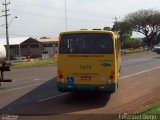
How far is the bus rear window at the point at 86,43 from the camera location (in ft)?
50.3

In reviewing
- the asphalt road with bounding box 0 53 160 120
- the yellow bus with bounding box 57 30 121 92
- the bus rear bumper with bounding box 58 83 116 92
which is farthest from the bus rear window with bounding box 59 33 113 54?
the asphalt road with bounding box 0 53 160 120

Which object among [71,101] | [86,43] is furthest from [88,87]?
[86,43]

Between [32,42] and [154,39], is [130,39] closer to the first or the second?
[154,39]

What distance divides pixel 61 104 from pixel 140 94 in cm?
359

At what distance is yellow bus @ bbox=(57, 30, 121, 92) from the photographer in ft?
49.3

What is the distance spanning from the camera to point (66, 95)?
1678 centimetres

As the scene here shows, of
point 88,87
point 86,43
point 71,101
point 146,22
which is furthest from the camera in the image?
→ point 146,22

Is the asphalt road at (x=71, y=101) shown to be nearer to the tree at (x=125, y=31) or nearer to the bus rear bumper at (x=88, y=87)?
the bus rear bumper at (x=88, y=87)

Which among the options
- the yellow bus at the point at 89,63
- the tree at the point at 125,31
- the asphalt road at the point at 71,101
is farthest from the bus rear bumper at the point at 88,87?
the tree at the point at 125,31

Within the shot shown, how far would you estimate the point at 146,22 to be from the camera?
360 ft

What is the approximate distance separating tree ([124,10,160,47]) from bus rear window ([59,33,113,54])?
94.4 metres

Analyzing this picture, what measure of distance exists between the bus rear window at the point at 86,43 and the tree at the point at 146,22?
9442 cm

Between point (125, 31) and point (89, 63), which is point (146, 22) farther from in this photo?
point (89, 63)

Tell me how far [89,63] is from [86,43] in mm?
828
